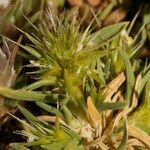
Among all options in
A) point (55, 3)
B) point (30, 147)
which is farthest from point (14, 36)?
point (30, 147)

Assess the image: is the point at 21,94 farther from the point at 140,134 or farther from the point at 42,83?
the point at 140,134

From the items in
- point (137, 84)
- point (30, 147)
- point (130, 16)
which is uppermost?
point (130, 16)

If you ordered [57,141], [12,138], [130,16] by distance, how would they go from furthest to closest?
1. [130,16]
2. [12,138]
3. [57,141]

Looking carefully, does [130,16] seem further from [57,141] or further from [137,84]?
[57,141]

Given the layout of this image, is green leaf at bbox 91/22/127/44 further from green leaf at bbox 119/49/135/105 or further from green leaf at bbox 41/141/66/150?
green leaf at bbox 41/141/66/150

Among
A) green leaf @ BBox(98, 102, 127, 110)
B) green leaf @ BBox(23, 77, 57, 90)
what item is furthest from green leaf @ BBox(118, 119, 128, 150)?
green leaf @ BBox(23, 77, 57, 90)

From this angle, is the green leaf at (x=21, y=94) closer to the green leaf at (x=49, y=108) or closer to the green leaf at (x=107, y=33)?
the green leaf at (x=49, y=108)

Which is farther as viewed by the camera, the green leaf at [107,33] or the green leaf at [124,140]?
the green leaf at [107,33]

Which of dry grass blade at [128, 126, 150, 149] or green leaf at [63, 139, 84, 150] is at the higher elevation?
dry grass blade at [128, 126, 150, 149]

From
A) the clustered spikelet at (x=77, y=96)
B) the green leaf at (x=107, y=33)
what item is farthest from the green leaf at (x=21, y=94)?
the green leaf at (x=107, y=33)
